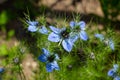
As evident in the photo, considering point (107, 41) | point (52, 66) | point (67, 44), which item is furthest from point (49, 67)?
point (107, 41)

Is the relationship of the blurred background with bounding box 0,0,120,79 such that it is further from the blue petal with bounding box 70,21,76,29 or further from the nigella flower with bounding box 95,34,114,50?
the blue petal with bounding box 70,21,76,29

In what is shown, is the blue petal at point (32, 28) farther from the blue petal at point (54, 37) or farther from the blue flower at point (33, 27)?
the blue petal at point (54, 37)

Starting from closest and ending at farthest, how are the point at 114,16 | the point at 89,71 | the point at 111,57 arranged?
1. the point at 89,71
2. the point at 111,57
3. the point at 114,16

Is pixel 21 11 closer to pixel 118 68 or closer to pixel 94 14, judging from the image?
pixel 94 14

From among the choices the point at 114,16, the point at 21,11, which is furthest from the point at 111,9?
the point at 21,11

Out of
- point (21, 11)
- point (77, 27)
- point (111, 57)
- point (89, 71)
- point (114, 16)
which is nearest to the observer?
point (77, 27)

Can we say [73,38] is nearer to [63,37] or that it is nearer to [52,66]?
[63,37]
